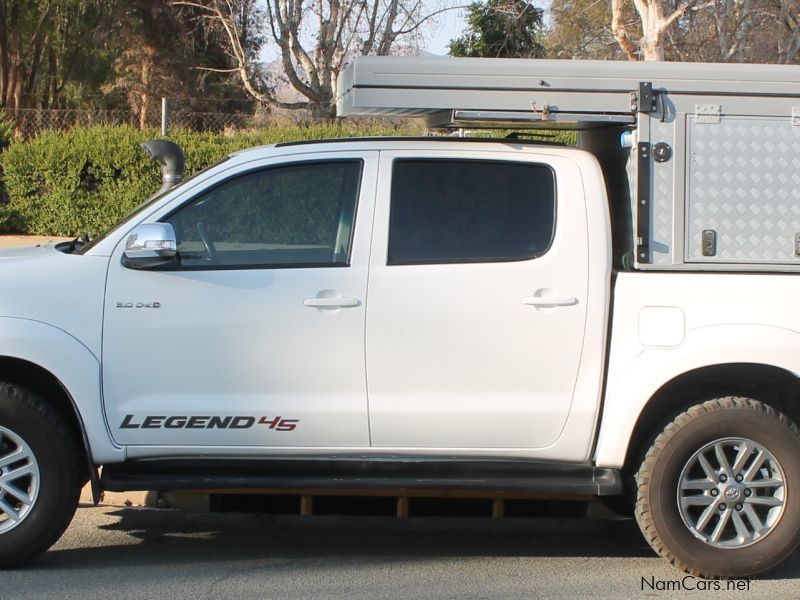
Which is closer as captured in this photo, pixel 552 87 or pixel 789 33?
pixel 552 87

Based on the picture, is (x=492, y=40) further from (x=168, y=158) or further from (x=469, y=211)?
(x=469, y=211)

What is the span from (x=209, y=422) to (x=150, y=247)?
2.72 feet

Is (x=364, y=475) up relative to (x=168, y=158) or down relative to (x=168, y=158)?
down

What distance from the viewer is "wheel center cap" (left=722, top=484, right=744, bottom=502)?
4.71m

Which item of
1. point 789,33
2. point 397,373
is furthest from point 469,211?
point 789,33

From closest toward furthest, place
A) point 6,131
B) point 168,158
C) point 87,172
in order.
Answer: point 168,158 → point 87,172 → point 6,131

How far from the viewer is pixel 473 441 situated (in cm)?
467

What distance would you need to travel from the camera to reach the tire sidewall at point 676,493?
4.68m

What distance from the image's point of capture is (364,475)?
470 cm

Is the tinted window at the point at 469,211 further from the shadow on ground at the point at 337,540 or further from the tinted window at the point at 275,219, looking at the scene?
the shadow on ground at the point at 337,540

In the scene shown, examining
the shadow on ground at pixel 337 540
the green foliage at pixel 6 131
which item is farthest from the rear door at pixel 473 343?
the green foliage at pixel 6 131

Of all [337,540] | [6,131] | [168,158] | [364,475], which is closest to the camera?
[364,475]

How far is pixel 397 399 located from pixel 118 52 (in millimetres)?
30654

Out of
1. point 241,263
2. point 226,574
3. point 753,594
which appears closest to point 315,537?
point 226,574
